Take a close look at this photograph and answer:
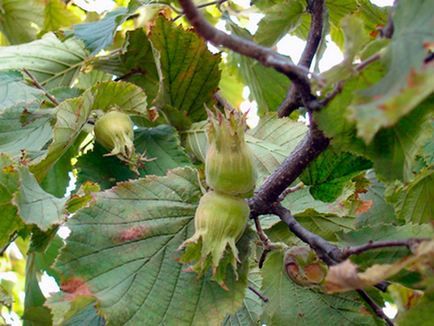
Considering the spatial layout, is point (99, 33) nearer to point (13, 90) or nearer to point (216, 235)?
point (13, 90)

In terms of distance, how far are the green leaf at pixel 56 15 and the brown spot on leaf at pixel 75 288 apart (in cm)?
174

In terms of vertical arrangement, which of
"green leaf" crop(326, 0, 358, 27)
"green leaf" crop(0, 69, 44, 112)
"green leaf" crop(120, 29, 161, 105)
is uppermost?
"green leaf" crop(326, 0, 358, 27)

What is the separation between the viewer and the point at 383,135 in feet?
2.28

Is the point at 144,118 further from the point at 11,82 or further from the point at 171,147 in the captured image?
the point at 11,82

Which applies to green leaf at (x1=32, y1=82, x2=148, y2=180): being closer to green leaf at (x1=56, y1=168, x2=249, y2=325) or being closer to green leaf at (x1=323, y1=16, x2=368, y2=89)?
green leaf at (x1=56, y1=168, x2=249, y2=325)

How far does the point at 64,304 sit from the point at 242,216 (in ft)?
1.30

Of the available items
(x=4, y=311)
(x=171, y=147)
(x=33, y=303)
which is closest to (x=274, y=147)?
(x=171, y=147)

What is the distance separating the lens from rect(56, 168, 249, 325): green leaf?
31.3 inches

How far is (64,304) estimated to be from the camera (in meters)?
0.74

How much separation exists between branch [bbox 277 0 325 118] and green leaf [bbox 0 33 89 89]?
0.86 meters

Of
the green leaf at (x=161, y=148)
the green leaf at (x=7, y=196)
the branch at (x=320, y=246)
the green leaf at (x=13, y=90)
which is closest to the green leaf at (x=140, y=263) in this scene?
the branch at (x=320, y=246)

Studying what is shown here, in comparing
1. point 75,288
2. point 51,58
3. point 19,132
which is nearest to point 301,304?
point 75,288

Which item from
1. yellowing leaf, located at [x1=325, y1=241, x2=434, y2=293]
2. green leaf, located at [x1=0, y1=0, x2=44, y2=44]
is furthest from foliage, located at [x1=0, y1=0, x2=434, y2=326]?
green leaf, located at [x1=0, y1=0, x2=44, y2=44]

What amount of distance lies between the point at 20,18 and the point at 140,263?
1.82 m
